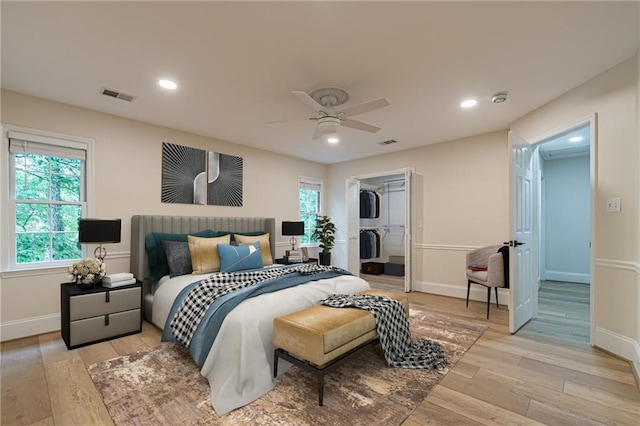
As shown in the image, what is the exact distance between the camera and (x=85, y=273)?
10.1 feet

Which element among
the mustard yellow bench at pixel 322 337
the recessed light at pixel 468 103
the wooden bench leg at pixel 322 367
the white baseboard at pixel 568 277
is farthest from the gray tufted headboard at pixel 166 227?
the white baseboard at pixel 568 277

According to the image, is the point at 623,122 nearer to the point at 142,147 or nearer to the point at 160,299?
the point at 160,299

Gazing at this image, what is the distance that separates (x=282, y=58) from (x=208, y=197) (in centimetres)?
286

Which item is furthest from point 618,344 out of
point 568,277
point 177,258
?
point 177,258

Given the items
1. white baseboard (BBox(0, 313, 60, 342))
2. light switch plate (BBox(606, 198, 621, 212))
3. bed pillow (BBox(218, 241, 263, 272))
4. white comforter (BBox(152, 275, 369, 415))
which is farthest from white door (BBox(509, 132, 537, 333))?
white baseboard (BBox(0, 313, 60, 342))

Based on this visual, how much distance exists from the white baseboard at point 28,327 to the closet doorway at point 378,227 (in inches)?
186

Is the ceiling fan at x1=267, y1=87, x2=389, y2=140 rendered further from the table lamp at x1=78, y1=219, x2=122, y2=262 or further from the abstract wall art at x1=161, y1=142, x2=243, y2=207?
the table lamp at x1=78, y1=219, x2=122, y2=262

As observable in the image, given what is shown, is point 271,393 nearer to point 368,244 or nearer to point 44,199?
Answer: point 44,199

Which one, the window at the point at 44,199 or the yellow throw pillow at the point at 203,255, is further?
the yellow throw pillow at the point at 203,255

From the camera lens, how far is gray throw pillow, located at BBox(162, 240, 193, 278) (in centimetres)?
354

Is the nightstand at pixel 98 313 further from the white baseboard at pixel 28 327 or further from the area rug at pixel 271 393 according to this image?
the area rug at pixel 271 393

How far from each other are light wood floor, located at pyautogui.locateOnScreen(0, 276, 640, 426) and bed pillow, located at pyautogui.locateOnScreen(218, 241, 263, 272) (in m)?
1.05

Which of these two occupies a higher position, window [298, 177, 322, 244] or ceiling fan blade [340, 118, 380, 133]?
ceiling fan blade [340, 118, 380, 133]

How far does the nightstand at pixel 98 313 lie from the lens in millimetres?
2868
